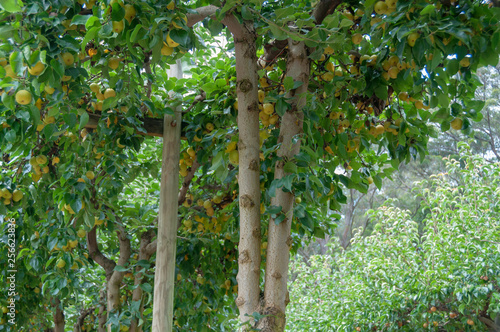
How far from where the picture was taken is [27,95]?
4.03 feet

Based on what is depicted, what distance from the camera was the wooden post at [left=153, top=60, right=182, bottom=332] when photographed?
187cm

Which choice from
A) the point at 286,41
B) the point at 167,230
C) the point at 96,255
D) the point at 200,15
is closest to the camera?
the point at 200,15

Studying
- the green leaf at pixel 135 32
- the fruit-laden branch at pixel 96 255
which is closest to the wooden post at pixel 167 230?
the green leaf at pixel 135 32

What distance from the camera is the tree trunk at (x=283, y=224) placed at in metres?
1.47

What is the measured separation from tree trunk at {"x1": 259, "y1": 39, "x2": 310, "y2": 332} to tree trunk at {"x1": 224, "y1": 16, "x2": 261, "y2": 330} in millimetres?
46

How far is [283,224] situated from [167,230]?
0.65 metres

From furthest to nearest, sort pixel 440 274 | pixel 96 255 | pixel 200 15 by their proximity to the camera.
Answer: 1. pixel 440 274
2. pixel 96 255
3. pixel 200 15

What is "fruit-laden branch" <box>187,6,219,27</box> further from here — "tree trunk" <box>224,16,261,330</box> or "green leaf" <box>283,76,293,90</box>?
"green leaf" <box>283,76,293,90</box>

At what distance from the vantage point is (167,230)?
1.95 m

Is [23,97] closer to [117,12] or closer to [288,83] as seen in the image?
[117,12]

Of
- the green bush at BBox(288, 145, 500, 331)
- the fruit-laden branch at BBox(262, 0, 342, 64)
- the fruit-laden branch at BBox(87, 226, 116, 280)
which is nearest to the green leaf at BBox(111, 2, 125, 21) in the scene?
the fruit-laden branch at BBox(262, 0, 342, 64)

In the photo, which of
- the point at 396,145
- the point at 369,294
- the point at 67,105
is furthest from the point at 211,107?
the point at 369,294

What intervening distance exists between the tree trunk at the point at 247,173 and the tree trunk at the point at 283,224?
46 millimetres

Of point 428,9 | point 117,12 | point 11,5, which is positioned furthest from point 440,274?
point 11,5
